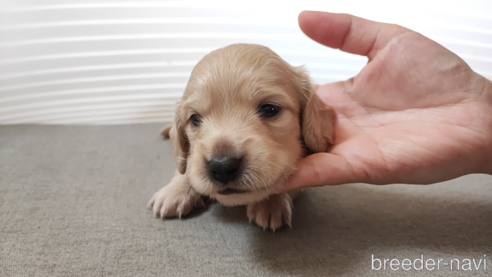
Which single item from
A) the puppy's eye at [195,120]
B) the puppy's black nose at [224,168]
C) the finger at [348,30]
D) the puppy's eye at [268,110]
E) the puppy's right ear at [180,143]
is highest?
the finger at [348,30]

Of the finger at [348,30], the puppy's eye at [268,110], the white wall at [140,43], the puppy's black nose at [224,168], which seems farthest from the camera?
the white wall at [140,43]

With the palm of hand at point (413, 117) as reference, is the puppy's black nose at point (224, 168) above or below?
below

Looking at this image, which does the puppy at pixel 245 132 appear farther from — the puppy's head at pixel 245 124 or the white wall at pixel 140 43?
the white wall at pixel 140 43

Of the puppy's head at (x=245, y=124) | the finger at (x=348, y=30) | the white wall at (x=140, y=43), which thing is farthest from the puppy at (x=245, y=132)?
the white wall at (x=140, y=43)

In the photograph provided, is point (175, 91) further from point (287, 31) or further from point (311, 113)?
Result: point (311, 113)

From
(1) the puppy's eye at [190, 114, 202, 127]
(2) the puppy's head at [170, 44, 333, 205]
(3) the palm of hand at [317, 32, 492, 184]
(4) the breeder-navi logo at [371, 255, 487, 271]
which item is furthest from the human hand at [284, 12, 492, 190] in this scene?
(1) the puppy's eye at [190, 114, 202, 127]

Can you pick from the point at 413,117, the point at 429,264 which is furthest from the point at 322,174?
the point at 413,117

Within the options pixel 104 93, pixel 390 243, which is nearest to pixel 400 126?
pixel 390 243
